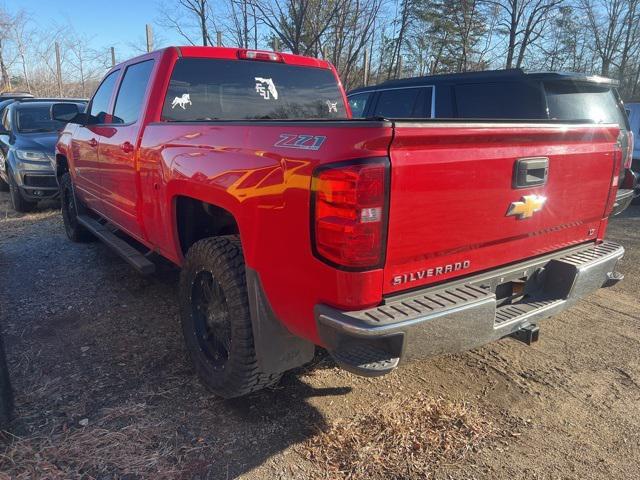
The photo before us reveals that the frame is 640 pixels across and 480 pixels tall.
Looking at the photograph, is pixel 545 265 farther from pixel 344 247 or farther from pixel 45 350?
Answer: pixel 45 350

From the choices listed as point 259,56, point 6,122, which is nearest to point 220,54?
point 259,56

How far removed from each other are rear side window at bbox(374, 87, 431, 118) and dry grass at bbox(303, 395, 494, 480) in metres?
4.78

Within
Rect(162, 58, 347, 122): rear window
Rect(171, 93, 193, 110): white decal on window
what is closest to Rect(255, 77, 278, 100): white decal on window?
Rect(162, 58, 347, 122): rear window

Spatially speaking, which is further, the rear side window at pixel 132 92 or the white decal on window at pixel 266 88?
the white decal on window at pixel 266 88

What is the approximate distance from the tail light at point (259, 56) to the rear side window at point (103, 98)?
1.43 m

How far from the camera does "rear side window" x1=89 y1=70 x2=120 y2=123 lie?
4566 millimetres

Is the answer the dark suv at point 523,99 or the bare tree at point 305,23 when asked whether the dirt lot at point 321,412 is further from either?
the bare tree at point 305,23

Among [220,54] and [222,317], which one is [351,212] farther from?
[220,54]

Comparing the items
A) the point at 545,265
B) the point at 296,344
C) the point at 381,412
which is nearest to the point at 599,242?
the point at 545,265

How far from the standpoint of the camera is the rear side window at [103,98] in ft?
15.0

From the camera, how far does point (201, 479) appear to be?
88.6 inches

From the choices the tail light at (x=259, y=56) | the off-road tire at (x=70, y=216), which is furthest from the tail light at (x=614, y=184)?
the off-road tire at (x=70, y=216)

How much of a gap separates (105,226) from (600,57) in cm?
3119

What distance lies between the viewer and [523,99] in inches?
217
